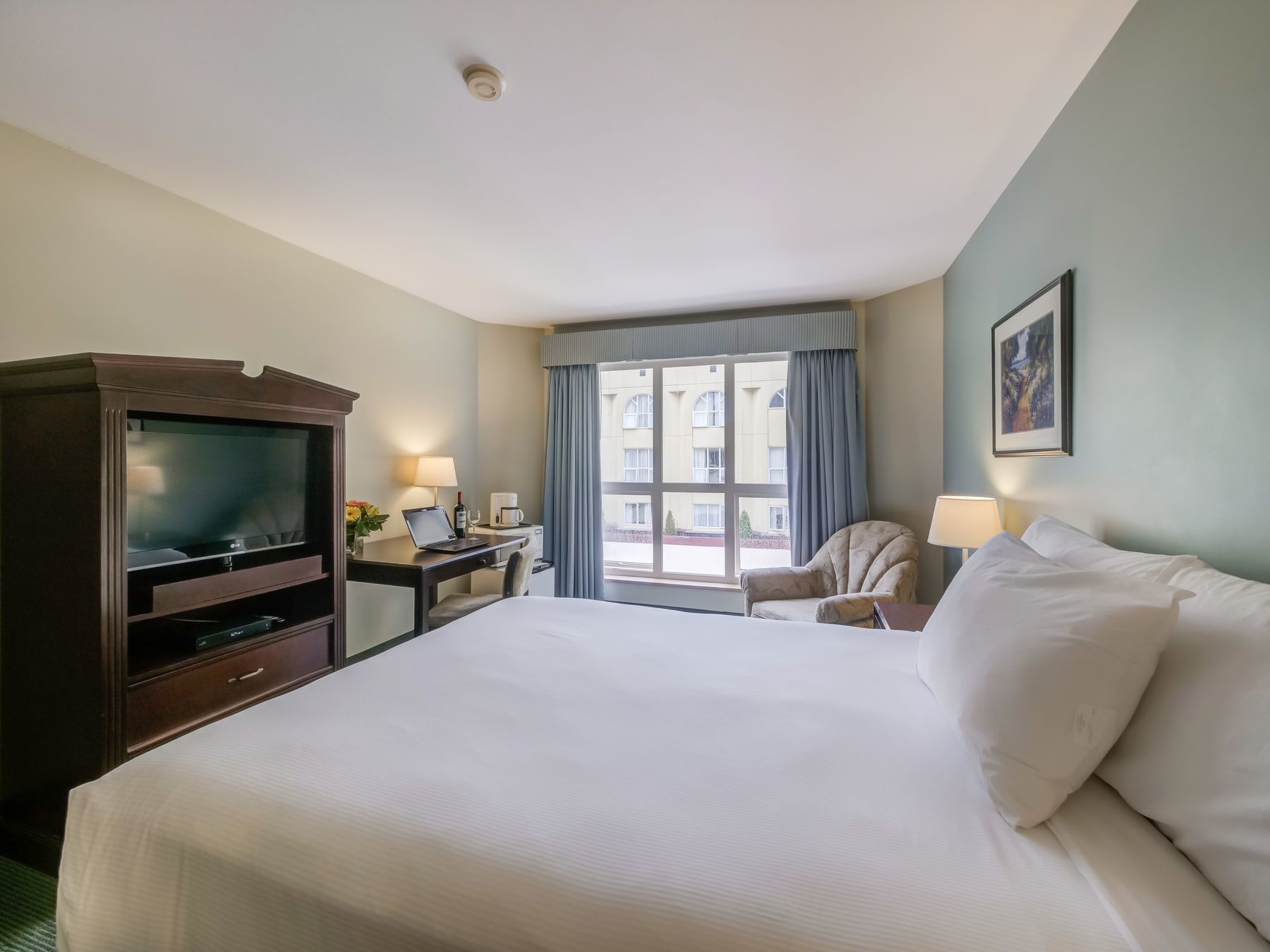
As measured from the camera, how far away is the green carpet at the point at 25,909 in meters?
1.47

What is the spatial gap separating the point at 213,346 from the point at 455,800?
271 cm

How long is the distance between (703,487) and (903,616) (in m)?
2.39

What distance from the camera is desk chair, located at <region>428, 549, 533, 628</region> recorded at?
10.4 ft

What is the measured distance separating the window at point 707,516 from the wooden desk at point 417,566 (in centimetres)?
170

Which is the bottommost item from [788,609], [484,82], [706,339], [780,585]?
[788,609]

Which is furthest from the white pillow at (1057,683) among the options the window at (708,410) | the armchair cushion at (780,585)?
the window at (708,410)

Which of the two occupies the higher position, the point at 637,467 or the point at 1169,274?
the point at 1169,274

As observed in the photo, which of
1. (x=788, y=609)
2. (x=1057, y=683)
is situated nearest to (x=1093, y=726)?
(x=1057, y=683)

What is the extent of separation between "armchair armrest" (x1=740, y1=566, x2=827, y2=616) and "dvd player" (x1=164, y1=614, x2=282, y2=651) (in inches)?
102

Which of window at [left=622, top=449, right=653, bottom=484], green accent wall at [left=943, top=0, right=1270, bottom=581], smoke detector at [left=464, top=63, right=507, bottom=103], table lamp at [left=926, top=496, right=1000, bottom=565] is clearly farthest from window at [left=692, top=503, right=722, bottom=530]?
smoke detector at [left=464, top=63, right=507, bottom=103]

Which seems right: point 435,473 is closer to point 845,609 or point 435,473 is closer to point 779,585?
point 779,585

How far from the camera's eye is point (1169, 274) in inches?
51.6

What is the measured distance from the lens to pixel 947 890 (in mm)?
728

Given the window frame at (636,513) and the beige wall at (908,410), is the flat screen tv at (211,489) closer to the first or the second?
the window frame at (636,513)
